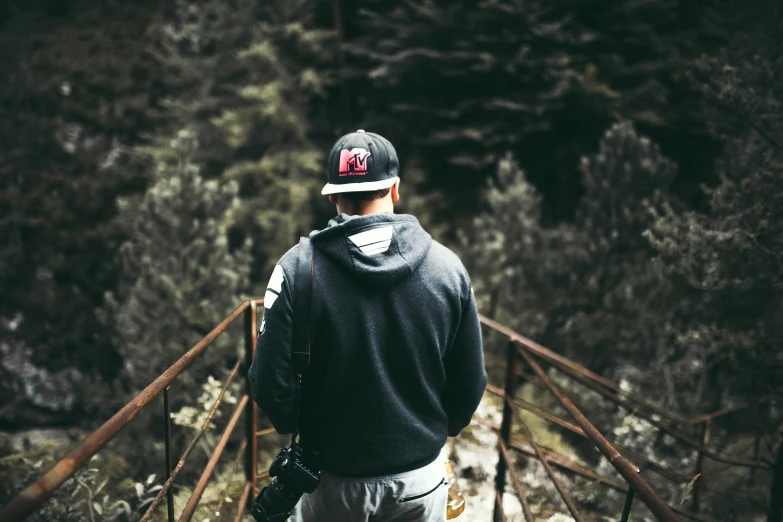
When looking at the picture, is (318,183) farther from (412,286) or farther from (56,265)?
(412,286)

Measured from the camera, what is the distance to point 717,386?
631 cm

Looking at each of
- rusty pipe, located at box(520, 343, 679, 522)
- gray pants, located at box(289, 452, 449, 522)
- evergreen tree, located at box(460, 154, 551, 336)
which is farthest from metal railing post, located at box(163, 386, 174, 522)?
evergreen tree, located at box(460, 154, 551, 336)

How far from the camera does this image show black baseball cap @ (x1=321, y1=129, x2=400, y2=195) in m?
1.49

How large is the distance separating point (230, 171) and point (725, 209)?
30.3ft

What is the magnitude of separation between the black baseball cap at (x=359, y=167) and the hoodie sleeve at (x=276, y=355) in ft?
1.00

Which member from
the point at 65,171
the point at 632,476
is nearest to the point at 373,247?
the point at 632,476

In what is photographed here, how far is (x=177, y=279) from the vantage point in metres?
7.90

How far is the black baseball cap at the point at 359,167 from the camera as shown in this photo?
4.89ft

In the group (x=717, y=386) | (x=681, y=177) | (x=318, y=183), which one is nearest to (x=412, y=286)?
(x=717, y=386)

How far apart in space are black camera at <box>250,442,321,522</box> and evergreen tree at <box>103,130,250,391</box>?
6.44 meters

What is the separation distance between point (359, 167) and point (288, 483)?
1.00 metres

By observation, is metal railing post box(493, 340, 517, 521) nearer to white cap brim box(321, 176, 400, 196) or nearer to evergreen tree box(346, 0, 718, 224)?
white cap brim box(321, 176, 400, 196)

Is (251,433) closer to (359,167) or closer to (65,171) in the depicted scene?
(359,167)

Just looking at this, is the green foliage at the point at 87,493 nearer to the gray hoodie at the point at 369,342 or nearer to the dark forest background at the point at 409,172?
the dark forest background at the point at 409,172
